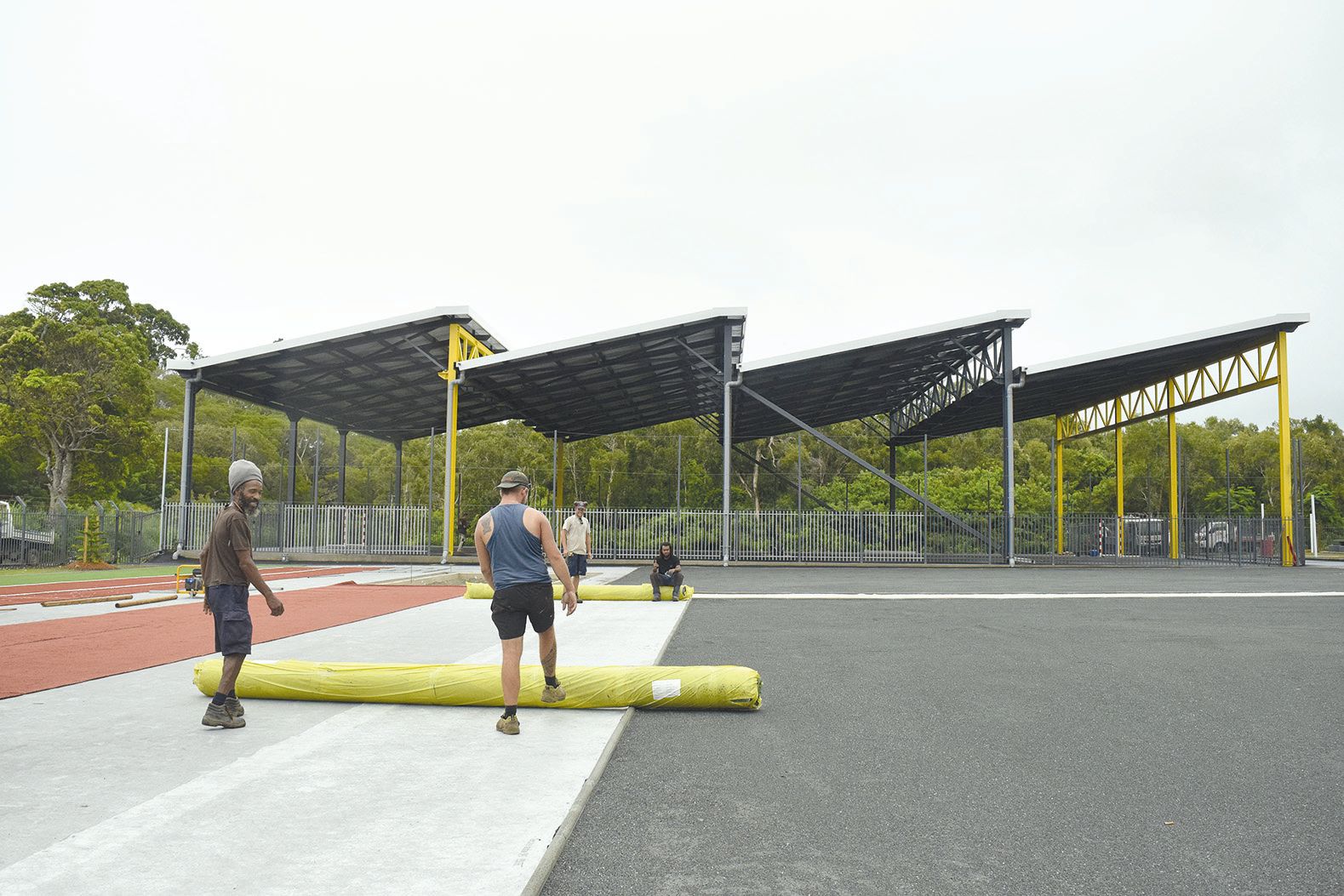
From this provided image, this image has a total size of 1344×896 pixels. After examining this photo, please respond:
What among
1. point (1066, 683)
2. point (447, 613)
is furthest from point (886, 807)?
point (447, 613)

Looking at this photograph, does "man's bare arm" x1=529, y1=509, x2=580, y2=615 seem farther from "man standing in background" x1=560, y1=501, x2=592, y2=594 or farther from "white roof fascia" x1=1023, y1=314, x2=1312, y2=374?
"white roof fascia" x1=1023, y1=314, x2=1312, y2=374

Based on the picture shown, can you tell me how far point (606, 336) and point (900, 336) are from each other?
7600mm

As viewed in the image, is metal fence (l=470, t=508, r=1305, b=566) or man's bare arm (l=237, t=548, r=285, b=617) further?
metal fence (l=470, t=508, r=1305, b=566)

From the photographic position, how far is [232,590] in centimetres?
538

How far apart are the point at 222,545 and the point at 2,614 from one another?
26.1ft

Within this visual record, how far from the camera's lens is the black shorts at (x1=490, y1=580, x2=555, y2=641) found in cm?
533

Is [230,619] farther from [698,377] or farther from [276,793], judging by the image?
[698,377]

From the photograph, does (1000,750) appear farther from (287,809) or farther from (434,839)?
(287,809)

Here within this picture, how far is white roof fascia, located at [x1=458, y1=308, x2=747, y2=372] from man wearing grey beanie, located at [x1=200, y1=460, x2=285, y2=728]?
1698 cm

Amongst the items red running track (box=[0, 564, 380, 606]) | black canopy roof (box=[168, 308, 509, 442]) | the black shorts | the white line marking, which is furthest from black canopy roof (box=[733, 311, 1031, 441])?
the black shorts

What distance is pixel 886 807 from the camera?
3953 millimetres

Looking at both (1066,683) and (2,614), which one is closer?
(1066,683)

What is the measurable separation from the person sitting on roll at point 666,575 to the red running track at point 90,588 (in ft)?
26.1

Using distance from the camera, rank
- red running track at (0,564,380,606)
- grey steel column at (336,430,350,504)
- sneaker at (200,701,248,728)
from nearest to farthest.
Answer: sneaker at (200,701,248,728), red running track at (0,564,380,606), grey steel column at (336,430,350,504)
